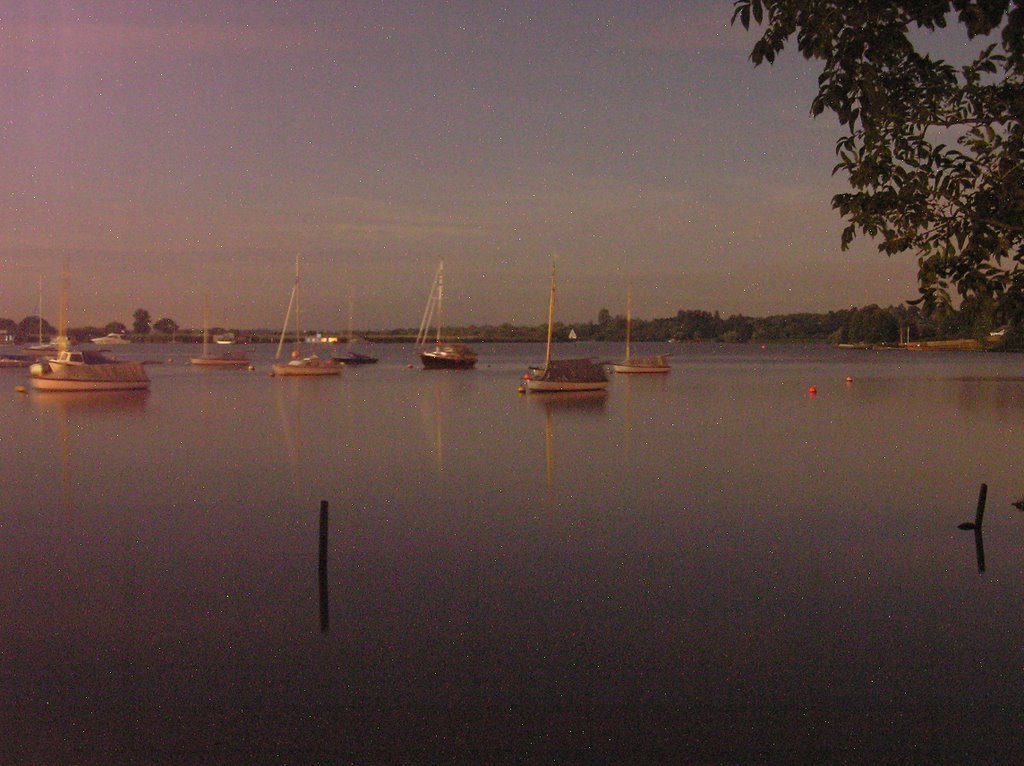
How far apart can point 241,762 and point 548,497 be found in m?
20.0

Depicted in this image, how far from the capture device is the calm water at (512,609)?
12508 millimetres

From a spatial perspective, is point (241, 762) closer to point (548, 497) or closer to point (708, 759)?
point (708, 759)

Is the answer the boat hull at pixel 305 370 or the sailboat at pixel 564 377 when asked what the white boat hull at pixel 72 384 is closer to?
the boat hull at pixel 305 370

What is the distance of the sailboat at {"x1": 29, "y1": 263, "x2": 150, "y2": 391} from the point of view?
3322 inches

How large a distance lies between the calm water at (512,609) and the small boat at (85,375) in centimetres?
4611

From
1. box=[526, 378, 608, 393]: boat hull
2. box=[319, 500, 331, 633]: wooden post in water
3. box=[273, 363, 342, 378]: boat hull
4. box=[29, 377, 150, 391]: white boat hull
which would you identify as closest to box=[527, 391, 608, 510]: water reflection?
box=[526, 378, 608, 393]: boat hull

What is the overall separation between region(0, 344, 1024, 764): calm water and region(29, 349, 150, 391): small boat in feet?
151

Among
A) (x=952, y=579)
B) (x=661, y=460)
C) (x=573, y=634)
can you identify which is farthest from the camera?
(x=661, y=460)

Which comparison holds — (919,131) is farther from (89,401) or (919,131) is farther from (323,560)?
(89,401)

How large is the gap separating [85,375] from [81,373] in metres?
0.35

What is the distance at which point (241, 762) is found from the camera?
38.4 ft

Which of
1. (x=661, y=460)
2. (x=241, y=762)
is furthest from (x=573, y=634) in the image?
(x=661, y=460)

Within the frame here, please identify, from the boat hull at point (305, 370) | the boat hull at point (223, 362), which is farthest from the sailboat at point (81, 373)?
the boat hull at point (223, 362)

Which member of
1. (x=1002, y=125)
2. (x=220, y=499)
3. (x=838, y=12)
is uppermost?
(x=838, y=12)
